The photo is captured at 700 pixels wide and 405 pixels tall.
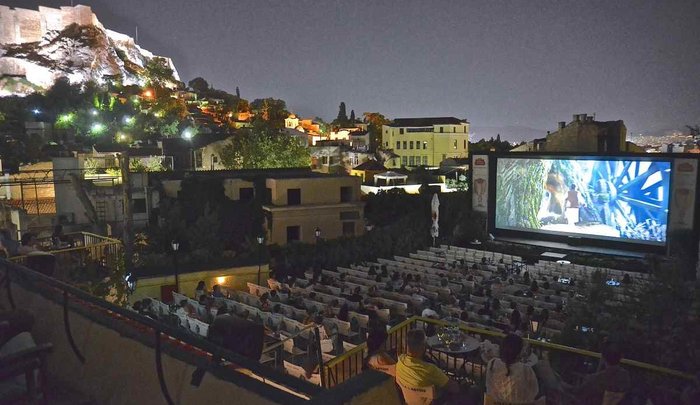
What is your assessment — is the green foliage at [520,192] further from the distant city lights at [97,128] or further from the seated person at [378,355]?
the distant city lights at [97,128]

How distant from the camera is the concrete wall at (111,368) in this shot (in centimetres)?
242

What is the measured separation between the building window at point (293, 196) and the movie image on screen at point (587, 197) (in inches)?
440

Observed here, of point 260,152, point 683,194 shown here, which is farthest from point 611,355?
point 260,152

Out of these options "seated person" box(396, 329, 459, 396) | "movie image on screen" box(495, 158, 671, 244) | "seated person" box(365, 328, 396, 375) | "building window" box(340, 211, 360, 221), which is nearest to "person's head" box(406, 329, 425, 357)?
"seated person" box(396, 329, 459, 396)

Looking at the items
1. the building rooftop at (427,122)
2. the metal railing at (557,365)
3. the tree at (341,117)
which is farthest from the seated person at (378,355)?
the tree at (341,117)

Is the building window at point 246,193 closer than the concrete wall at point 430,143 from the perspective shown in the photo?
Yes

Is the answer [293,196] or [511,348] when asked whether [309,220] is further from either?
[511,348]

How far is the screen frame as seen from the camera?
2322 cm

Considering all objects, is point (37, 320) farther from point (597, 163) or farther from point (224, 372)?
point (597, 163)

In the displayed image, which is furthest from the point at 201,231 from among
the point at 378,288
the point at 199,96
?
the point at 199,96

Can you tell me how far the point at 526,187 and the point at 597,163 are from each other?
389 cm

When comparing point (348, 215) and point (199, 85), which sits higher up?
point (199, 85)

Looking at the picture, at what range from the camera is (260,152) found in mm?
44031

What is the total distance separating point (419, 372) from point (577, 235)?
24244 millimetres
